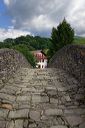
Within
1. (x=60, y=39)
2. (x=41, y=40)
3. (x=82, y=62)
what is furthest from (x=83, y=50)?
(x=41, y=40)

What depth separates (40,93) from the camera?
6742 millimetres

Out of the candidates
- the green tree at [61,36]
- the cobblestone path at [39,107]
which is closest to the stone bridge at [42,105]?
the cobblestone path at [39,107]

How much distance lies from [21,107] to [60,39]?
3451cm

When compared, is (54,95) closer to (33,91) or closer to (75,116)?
(33,91)

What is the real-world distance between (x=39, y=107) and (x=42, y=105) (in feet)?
0.46

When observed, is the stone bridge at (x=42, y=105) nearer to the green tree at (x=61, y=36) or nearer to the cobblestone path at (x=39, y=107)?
the cobblestone path at (x=39, y=107)

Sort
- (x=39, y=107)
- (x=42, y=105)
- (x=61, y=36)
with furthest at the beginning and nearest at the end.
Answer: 1. (x=61, y=36)
2. (x=42, y=105)
3. (x=39, y=107)

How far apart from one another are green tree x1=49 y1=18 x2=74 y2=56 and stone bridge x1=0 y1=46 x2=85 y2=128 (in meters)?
32.1

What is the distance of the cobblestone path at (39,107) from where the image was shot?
5066mm

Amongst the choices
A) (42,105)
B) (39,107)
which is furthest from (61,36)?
(39,107)

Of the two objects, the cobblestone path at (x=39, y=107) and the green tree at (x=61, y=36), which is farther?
the green tree at (x=61, y=36)

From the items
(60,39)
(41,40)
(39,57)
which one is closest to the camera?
(60,39)

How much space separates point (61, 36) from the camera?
39656 millimetres

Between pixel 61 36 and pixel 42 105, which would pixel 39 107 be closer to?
pixel 42 105
